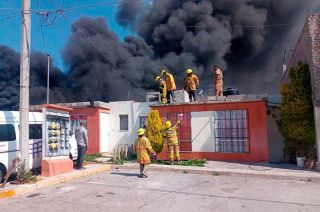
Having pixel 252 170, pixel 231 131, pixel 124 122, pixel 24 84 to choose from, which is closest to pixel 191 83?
pixel 231 131

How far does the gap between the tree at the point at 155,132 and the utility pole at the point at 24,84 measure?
4786 mm

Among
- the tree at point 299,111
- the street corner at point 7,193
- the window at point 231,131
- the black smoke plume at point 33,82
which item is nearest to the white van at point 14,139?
the street corner at point 7,193

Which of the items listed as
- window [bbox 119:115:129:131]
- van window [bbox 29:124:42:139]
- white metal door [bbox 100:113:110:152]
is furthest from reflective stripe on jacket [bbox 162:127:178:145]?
white metal door [bbox 100:113:110:152]

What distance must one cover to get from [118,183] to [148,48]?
2171 cm

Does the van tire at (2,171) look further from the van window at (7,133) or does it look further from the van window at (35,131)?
the van window at (35,131)

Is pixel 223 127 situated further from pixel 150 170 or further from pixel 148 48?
pixel 148 48

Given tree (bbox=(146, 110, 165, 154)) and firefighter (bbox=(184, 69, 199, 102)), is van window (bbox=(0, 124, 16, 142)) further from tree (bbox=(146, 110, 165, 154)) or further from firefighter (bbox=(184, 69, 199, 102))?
firefighter (bbox=(184, 69, 199, 102))

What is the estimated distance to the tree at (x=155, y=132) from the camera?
11.7 meters

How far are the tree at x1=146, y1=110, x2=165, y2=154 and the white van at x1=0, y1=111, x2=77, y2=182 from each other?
407cm

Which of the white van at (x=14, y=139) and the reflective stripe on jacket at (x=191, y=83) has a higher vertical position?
the reflective stripe on jacket at (x=191, y=83)

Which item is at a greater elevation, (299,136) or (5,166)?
(299,136)

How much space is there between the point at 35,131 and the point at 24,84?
1558 millimetres

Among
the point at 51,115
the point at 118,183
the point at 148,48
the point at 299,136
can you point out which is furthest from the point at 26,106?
the point at 148,48

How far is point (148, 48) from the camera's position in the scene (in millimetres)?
28500
